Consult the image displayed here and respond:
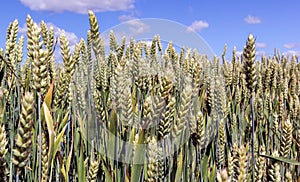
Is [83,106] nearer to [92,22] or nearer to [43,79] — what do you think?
[92,22]

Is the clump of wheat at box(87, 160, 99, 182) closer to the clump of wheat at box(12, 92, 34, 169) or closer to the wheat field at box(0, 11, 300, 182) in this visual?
the wheat field at box(0, 11, 300, 182)

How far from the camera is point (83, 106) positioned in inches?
60.1

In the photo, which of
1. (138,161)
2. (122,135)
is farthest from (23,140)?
(122,135)

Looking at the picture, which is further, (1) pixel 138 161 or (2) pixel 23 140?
(1) pixel 138 161

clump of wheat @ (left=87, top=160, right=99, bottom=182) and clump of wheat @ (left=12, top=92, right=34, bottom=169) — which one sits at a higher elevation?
clump of wheat @ (left=12, top=92, right=34, bottom=169)

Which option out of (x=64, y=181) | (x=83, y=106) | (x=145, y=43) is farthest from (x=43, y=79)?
(x=145, y=43)

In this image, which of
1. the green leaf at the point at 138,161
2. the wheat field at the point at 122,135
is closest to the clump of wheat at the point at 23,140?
the wheat field at the point at 122,135

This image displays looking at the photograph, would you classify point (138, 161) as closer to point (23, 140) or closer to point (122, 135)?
point (122, 135)

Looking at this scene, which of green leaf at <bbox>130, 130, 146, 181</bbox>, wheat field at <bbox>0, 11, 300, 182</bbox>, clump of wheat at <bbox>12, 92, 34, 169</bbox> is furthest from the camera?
green leaf at <bbox>130, 130, 146, 181</bbox>

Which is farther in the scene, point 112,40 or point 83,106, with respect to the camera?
point 112,40

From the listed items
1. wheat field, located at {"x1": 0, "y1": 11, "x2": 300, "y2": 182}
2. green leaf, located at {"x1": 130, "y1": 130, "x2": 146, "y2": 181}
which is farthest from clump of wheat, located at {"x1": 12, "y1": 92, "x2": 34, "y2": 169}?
green leaf, located at {"x1": 130, "y1": 130, "x2": 146, "y2": 181}

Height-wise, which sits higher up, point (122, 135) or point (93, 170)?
point (122, 135)

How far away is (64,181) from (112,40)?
1.98 m

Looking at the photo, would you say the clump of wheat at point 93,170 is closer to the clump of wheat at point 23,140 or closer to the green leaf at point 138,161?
the green leaf at point 138,161
